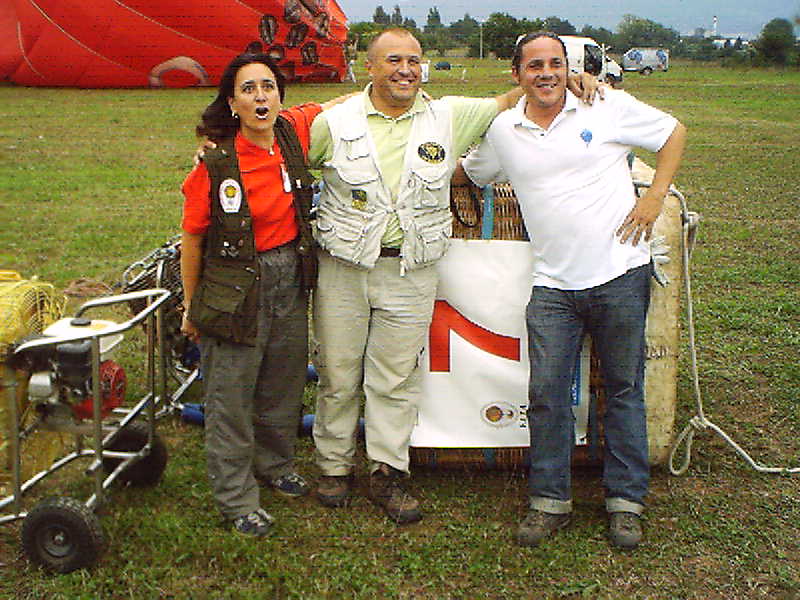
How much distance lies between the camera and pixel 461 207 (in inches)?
151

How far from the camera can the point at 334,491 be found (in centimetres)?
378

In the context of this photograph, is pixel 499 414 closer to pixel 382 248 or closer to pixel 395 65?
pixel 382 248

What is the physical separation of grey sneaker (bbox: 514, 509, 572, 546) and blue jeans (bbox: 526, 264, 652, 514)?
0.09 feet

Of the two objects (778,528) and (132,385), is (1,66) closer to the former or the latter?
(132,385)

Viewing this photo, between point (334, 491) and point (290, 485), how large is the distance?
0.20 m

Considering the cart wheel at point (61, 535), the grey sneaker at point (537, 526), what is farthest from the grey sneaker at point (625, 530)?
the cart wheel at point (61, 535)

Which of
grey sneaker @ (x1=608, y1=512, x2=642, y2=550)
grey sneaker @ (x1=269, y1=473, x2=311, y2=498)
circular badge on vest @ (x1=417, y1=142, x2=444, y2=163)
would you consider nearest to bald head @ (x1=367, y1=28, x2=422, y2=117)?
circular badge on vest @ (x1=417, y1=142, x2=444, y2=163)

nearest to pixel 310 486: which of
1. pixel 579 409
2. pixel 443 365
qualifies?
pixel 443 365

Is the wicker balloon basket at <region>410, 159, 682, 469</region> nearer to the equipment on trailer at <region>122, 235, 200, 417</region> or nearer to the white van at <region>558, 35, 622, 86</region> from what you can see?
the white van at <region>558, 35, 622, 86</region>

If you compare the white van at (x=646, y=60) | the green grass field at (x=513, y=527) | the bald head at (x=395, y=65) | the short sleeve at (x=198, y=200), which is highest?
the bald head at (x=395, y=65)

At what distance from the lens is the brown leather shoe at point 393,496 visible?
12.0 ft

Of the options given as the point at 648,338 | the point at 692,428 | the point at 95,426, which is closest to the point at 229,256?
the point at 95,426

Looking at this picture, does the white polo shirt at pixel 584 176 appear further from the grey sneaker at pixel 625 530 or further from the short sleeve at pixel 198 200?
the short sleeve at pixel 198 200

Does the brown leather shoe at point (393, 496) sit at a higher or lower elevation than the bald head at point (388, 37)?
lower
